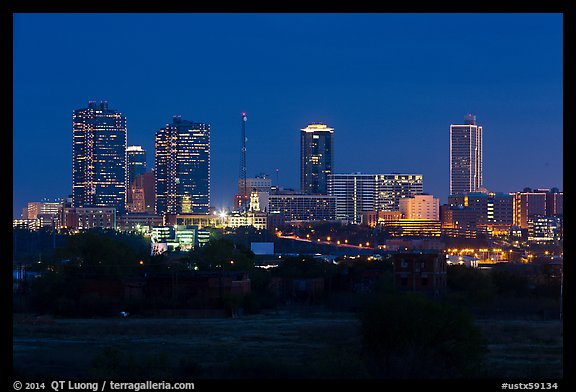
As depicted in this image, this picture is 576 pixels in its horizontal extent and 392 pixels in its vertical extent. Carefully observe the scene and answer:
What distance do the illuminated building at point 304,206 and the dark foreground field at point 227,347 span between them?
88563 mm

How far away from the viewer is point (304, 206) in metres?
114

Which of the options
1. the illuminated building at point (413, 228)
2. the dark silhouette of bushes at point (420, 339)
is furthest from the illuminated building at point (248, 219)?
the dark silhouette of bushes at point (420, 339)

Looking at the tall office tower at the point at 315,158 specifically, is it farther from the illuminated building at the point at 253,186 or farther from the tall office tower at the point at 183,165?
the tall office tower at the point at 183,165

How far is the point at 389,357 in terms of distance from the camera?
→ 39.9 feet

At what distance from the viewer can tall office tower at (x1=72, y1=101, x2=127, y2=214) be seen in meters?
101

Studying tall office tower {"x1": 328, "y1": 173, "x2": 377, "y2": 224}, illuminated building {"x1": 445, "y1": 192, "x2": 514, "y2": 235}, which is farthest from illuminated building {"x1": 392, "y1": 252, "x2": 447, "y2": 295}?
tall office tower {"x1": 328, "y1": 173, "x2": 377, "y2": 224}

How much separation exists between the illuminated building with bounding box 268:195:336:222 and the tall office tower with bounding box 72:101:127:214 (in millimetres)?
17291

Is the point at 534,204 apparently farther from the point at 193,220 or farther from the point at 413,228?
the point at 193,220

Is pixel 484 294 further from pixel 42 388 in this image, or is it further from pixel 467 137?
pixel 467 137

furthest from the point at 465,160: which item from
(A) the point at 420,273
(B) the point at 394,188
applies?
(A) the point at 420,273

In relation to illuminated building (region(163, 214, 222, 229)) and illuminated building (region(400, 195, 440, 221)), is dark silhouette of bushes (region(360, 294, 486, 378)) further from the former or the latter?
illuminated building (region(400, 195, 440, 221))

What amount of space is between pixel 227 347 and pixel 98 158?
9063 cm
